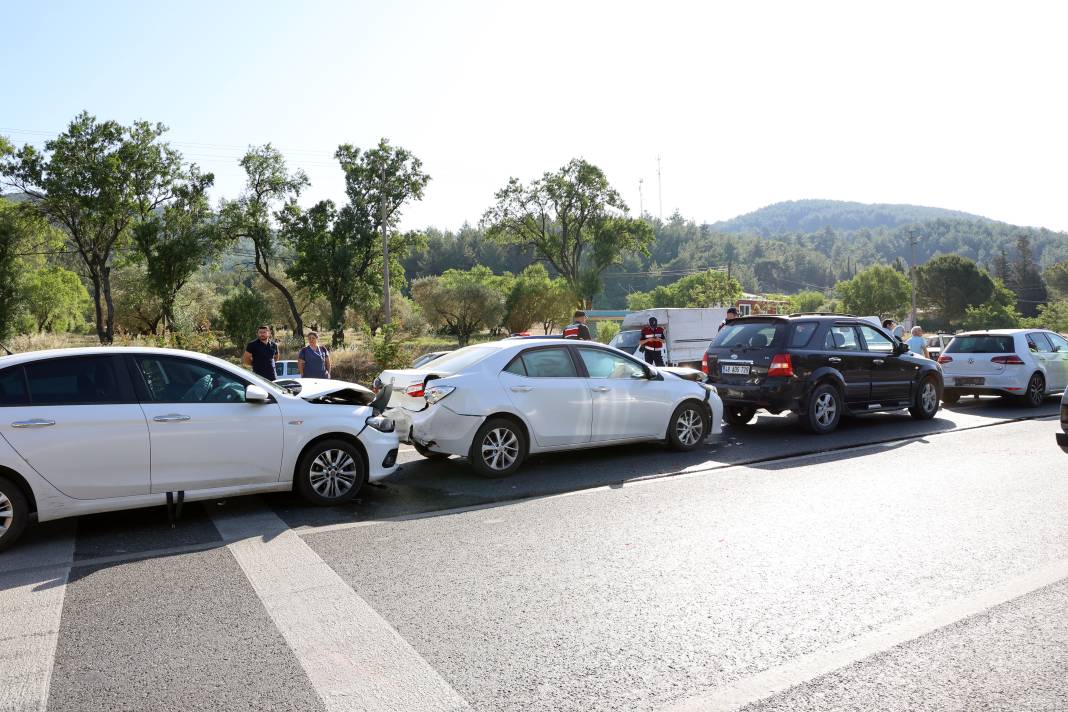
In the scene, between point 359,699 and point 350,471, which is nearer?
point 359,699

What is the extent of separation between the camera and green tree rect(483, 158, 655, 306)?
59250mm

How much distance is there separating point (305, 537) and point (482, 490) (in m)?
2.11

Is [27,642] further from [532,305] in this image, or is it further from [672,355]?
[532,305]

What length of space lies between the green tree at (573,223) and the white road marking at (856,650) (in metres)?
55.9

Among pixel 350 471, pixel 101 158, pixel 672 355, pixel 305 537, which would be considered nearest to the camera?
pixel 305 537

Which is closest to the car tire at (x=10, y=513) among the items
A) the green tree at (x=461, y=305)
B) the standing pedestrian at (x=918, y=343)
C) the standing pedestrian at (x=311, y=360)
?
the standing pedestrian at (x=311, y=360)

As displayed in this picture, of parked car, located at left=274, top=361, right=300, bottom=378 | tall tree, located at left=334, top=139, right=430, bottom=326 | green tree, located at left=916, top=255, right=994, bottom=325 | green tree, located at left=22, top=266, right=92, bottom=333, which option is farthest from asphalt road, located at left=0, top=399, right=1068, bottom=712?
green tree, located at left=916, top=255, right=994, bottom=325

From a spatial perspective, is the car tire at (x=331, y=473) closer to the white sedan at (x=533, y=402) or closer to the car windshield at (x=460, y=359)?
the white sedan at (x=533, y=402)

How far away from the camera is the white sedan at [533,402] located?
8109 mm

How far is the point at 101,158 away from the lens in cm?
4178

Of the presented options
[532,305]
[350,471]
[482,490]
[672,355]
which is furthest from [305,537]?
[532,305]

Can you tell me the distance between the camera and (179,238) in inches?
1718

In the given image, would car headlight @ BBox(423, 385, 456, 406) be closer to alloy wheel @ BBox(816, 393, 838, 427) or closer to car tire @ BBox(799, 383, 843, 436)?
car tire @ BBox(799, 383, 843, 436)

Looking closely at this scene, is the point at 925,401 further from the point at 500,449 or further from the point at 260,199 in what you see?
the point at 260,199
